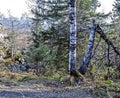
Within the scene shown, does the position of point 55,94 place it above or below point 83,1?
below

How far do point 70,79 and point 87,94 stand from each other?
1850 mm

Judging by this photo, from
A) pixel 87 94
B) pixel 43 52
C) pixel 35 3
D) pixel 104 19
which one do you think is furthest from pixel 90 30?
pixel 35 3

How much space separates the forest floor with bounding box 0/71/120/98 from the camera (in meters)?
9.27

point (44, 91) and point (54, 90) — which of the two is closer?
point (44, 91)

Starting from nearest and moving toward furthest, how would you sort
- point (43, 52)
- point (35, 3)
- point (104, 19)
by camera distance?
point (43, 52) → point (104, 19) → point (35, 3)

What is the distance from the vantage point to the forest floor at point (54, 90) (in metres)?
9.27

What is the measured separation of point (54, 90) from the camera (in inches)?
395

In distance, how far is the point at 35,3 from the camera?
121ft

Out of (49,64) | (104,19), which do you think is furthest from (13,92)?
(104,19)

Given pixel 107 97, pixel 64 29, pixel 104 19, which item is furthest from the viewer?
pixel 104 19

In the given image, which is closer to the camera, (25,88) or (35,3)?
(25,88)

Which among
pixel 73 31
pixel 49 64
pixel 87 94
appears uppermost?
pixel 73 31

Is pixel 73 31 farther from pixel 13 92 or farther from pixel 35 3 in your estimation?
pixel 35 3

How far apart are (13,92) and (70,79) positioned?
8.45ft
